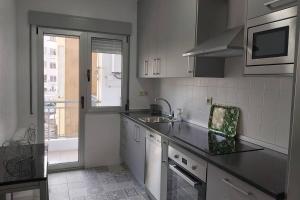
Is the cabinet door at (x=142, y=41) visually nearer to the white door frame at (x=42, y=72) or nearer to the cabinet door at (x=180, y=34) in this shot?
the cabinet door at (x=180, y=34)

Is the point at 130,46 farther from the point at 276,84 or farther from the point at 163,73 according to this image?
the point at 276,84

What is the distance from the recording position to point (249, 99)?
2088 mm

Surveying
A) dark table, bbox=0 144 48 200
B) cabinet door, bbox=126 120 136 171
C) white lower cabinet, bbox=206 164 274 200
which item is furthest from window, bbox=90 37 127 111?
white lower cabinet, bbox=206 164 274 200

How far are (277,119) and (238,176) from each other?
75 centimetres

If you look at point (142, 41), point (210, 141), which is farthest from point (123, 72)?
point (210, 141)

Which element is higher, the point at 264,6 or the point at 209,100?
the point at 264,6

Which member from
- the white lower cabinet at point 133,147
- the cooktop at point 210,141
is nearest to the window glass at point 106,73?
the white lower cabinet at point 133,147

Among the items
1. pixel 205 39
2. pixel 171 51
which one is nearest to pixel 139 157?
pixel 171 51

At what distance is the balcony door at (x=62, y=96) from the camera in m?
3.32

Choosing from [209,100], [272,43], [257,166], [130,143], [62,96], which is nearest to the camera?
[272,43]

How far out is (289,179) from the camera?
102 centimetres

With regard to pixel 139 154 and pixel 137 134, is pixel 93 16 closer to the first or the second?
pixel 137 134

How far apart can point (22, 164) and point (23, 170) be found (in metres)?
0.13

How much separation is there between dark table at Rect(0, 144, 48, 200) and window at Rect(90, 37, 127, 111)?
169cm
